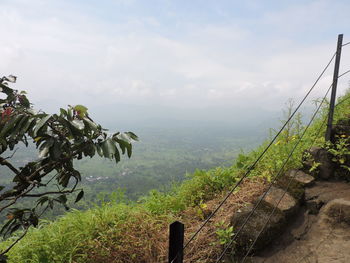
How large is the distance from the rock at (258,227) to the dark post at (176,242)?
163 centimetres

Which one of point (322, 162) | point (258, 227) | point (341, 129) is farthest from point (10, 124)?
point (341, 129)

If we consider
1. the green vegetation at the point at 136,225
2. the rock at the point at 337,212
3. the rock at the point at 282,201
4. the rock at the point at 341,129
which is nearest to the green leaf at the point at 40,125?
the green vegetation at the point at 136,225

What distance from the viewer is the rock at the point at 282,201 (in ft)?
10.5

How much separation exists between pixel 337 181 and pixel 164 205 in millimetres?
3404

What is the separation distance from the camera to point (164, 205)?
4.13 metres

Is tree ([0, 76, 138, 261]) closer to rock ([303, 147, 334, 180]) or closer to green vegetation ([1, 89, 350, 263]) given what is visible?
green vegetation ([1, 89, 350, 263])

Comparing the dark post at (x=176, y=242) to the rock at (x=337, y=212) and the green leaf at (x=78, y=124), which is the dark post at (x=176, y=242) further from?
the rock at (x=337, y=212)

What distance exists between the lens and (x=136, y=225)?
11.4ft

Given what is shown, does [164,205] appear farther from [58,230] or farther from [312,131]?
[312,131]

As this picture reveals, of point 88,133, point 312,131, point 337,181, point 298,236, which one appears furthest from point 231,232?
point 312,131

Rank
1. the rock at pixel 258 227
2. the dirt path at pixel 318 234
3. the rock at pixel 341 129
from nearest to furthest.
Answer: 1. the dirt path at pixel 318 234
2. the rock at pixel 258 227
3. the rock at pixel 341 129

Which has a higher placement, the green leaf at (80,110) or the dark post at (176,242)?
the green leaf at (80,110)

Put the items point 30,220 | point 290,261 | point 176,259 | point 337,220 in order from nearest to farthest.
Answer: point 176,259 < point 30,220 < point 290,261 < point 337,220

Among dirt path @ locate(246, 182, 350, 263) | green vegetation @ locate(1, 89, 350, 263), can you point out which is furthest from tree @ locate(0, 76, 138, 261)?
dirt path @ locate(246, 182, 350, 263)
